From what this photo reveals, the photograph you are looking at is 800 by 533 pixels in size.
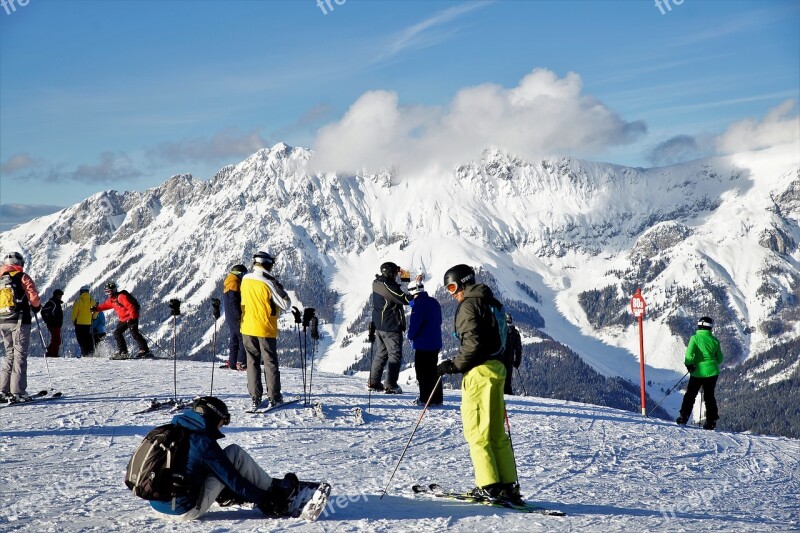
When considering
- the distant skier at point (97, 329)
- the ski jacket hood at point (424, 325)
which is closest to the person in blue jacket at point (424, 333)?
the ski jacket hood at point (424, 325)

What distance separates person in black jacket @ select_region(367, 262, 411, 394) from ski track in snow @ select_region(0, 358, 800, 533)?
551 mm

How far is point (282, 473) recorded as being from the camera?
959 centimetres

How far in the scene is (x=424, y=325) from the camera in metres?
14.2

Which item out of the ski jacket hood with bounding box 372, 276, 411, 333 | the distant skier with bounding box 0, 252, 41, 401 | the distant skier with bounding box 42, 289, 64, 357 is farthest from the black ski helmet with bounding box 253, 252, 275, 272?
the distant skier with bounding box 42, 289, 64, 357

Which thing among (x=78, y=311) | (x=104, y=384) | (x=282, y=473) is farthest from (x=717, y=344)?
(x=78, y=311)

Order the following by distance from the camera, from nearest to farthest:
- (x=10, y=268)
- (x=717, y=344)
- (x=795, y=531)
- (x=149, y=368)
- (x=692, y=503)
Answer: (x=795, y=531) → (x=692, y=503) → (x=10, y=268) → (x=717, y=344) → (x=149, y=368)

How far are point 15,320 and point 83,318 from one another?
10649 millimetres

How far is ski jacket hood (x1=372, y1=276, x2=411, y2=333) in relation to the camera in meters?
14.0

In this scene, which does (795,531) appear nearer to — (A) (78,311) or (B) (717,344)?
(B) (717,344)

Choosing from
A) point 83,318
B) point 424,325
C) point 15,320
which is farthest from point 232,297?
point 83,318

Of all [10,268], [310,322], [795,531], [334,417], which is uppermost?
[10,268]

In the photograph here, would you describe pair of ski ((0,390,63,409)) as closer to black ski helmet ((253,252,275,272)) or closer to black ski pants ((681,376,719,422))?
black ski helmet ((253,252,275,272))

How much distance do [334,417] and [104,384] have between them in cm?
544

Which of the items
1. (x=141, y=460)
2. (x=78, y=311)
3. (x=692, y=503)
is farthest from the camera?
(x=78, y=311)
